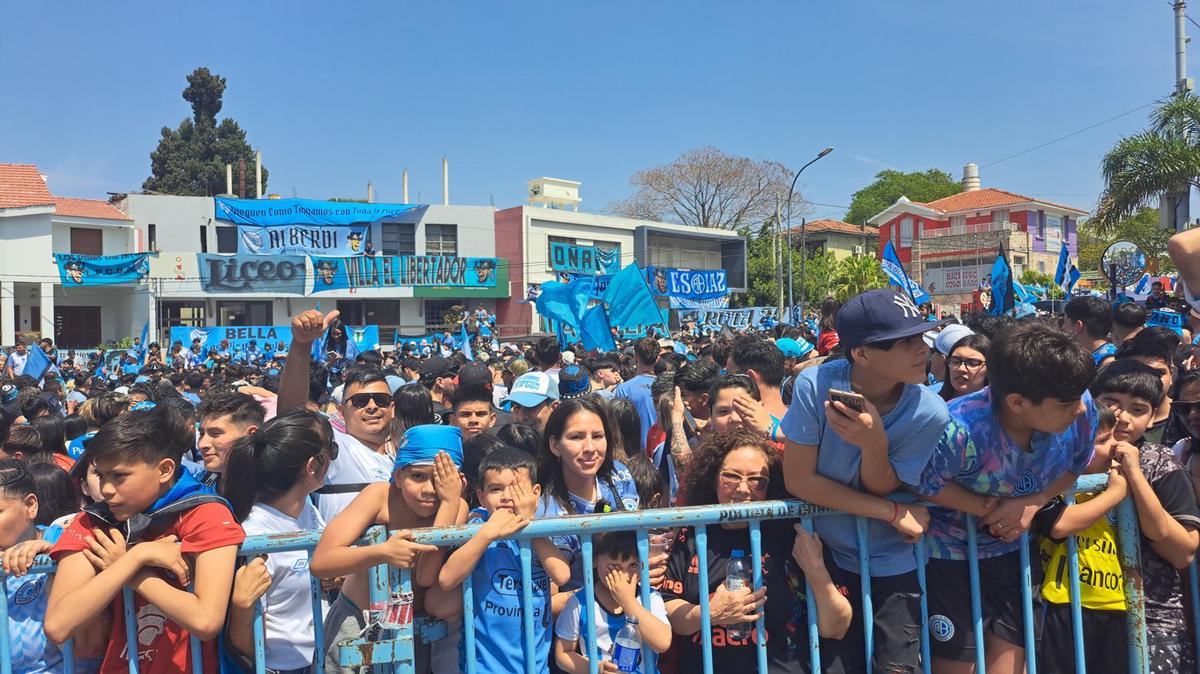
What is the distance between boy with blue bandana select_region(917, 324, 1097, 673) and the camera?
7.90 ft

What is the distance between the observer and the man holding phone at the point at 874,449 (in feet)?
7.57

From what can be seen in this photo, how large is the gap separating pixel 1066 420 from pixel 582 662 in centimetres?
174

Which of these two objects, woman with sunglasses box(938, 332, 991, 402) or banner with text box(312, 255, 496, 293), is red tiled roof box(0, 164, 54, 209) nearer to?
banner with text box(312, 255, 496, 293)

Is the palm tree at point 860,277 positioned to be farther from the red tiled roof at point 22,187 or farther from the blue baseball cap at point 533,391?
the red tiled roof at point 22,187

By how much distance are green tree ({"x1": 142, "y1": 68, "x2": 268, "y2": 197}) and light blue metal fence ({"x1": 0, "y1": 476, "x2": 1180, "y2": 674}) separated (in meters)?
54.7

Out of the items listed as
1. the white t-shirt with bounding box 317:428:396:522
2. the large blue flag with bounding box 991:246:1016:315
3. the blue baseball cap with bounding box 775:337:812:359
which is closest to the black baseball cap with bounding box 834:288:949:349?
the white t-shirt with bounding box 317:428:396:522

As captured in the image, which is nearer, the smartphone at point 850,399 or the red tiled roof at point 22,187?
the smartphone at point 850,399

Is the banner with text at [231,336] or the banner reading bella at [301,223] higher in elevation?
the banner reading bella at [301,223]

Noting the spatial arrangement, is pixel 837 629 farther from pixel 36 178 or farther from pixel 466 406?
pixel 36 178

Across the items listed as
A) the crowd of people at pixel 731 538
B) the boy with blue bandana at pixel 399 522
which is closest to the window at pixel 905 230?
the crowd of people at pixel 731 538

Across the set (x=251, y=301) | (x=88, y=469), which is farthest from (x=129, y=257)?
(x=88, y=469)

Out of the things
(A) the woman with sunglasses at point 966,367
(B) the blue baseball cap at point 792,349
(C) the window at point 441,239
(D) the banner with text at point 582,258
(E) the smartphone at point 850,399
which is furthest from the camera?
(D) the banner with text at point 582,258

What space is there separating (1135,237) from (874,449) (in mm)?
40381

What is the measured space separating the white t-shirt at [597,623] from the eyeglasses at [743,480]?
47 centimetres
